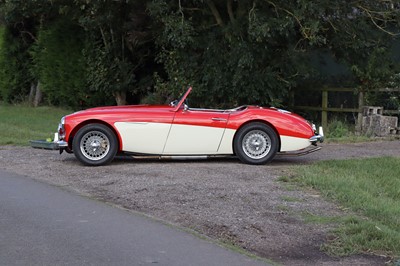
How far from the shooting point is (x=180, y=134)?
11.1m

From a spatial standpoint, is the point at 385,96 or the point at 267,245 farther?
the point at 385,96

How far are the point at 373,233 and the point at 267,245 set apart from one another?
1.07 meters

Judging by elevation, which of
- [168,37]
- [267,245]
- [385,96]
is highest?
[168,37]

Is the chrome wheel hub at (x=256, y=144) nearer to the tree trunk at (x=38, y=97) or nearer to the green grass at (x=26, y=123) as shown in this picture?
the green grass at (x=26, y=123)

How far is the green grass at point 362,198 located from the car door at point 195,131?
146cm

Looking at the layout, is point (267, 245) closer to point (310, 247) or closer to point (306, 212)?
point (310, 247)

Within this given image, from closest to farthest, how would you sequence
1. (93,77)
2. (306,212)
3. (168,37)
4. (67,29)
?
(306,212), (168,37), (93,77), (67,29)

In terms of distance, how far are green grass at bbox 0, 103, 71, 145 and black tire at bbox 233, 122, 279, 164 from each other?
5.99 metres

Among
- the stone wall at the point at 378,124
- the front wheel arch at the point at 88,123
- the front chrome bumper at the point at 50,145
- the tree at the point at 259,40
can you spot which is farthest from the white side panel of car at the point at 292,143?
the stone wall at the point at 378,124

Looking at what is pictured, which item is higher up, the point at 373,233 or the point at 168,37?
the point at 168,37

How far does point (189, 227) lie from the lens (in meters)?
7.25

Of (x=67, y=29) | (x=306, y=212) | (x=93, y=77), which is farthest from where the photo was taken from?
→ (x=67, y=29)

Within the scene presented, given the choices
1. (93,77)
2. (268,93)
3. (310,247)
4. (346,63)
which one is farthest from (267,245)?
(93,77)

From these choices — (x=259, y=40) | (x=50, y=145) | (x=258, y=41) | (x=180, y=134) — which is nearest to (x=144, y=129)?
(x=180, y=134)
